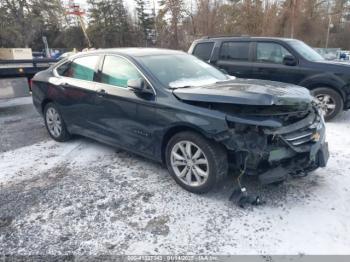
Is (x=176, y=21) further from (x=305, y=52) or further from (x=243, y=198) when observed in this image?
(x=243, y=198)

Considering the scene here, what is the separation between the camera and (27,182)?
3.97 meters

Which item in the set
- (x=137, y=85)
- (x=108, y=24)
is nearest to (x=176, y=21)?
(x=108, y=24)

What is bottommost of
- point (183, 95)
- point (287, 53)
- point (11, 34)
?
point (183, 95)

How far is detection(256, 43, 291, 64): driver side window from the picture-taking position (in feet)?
21.7

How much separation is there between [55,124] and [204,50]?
4.24 metres

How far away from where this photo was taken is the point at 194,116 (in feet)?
10.7

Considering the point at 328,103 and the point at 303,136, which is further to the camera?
the point at 328,103

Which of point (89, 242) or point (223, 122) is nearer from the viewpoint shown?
point (89, 242)

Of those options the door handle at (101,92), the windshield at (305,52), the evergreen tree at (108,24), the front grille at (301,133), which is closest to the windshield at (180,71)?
the door handle at (101,92)

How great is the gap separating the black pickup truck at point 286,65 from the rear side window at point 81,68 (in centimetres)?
373

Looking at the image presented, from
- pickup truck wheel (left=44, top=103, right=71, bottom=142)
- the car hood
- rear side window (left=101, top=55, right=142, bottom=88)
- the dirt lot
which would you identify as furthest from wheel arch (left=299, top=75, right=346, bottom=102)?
pickup truck wheel (left=44, top=103, right=71, bottom=142)

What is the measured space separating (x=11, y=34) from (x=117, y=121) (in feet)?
110

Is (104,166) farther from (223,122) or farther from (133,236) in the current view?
(223,122)

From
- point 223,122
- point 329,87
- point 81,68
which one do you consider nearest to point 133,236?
point 223,122
